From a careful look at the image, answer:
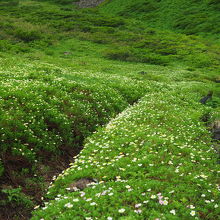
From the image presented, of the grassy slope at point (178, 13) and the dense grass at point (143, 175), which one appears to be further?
the grassy slope at point (178, 13)

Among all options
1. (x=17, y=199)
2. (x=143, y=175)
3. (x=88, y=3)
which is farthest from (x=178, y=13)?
(x=17, y=199)

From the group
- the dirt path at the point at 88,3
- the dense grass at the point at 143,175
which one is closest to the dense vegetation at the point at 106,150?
the dense grass at the point at 143,175

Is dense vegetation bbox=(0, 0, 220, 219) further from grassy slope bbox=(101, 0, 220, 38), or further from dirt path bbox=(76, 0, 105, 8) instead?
dirt path bbox=(76, 0, 105, 8)

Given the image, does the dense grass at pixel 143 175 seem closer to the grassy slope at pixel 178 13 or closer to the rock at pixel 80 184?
the rock at pixel 80 184

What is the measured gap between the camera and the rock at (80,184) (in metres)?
8.17

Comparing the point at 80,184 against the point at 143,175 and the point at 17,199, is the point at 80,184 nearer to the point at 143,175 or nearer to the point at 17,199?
the point at 17,199

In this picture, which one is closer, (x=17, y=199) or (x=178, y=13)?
(x=17, y=199)

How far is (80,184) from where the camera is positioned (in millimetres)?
8383

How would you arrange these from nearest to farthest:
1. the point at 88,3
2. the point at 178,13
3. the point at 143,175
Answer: the point at 143,175 < the point at 178,13 < the point at 88,3

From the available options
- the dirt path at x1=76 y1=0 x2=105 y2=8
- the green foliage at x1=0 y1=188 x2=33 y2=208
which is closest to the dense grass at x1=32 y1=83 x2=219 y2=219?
the green foliage at x1=0 y1=188 x2=33 y2=208

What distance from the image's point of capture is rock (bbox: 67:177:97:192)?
26.8 ft

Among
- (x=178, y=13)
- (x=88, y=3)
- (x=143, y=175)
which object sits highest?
(x=88, y=3)

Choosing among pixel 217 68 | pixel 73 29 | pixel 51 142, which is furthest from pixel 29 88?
pixel 73 29

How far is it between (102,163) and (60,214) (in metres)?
3.18
